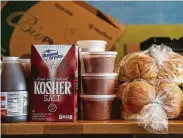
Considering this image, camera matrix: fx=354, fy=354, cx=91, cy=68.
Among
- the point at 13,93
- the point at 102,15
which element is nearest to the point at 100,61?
the point at 13,93

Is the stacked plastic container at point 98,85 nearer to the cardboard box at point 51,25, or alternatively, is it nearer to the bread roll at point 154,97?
the bread roll at point 154,97

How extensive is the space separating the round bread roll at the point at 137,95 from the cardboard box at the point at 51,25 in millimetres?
736

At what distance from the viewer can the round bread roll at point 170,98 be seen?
107 cm

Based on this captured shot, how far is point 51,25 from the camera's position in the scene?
185 cm

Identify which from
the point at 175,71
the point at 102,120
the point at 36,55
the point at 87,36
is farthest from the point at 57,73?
the point at 87,36

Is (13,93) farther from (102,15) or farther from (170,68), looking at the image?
(102,15)

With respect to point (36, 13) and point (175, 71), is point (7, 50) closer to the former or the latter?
point (36, 13)

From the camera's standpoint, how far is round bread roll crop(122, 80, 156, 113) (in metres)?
1.07

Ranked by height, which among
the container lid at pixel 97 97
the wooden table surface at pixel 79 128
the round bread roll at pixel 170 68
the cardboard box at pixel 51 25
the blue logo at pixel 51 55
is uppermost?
the cardboard box at pixel 51 25

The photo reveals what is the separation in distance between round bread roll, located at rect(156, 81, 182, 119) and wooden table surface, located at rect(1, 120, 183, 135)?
1.8 inches

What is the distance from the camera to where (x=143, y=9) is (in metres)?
1.81

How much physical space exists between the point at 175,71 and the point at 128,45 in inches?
26.6

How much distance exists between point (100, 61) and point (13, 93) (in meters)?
0.29

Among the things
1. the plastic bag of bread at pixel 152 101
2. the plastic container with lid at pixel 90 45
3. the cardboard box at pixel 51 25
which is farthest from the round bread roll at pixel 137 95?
the cardboard box at pixel 51 25
